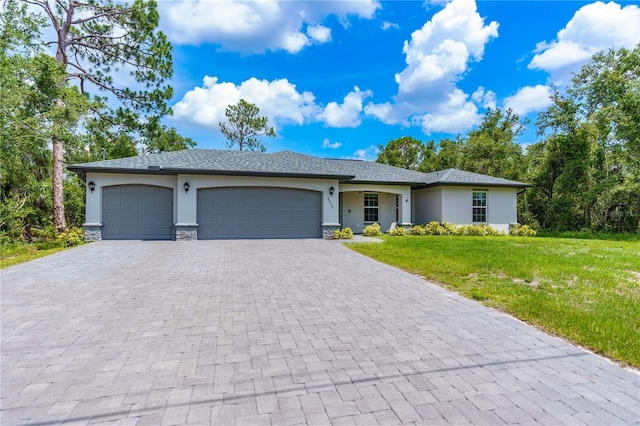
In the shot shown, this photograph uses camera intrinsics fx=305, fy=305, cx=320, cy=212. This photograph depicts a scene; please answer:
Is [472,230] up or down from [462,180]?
down

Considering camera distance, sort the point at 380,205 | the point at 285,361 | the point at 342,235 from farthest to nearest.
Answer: the point at 380,205 → the point at 342,235 → the point at 285,361

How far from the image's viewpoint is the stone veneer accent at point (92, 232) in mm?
12586

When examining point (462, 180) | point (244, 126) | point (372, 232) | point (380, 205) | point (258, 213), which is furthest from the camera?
point (244, 126)

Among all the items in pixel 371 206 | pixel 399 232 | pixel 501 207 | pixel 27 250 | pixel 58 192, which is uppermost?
pixel 58 192

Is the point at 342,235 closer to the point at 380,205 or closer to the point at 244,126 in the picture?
the point at 380,205

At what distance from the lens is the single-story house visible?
12.9 m

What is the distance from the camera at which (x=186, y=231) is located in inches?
511

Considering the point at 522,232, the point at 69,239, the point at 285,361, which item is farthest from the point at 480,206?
the point at 69,239

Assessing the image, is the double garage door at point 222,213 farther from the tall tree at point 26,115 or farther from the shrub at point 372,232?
the tall tree at point 26,115

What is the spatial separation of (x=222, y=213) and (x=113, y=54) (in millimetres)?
9634

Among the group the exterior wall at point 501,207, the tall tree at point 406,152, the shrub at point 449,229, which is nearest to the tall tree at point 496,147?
the tall tree at point 406,152

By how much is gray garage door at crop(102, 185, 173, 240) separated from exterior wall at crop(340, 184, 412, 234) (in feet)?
28.7

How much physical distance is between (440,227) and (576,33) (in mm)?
10123

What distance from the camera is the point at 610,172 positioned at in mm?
18422
